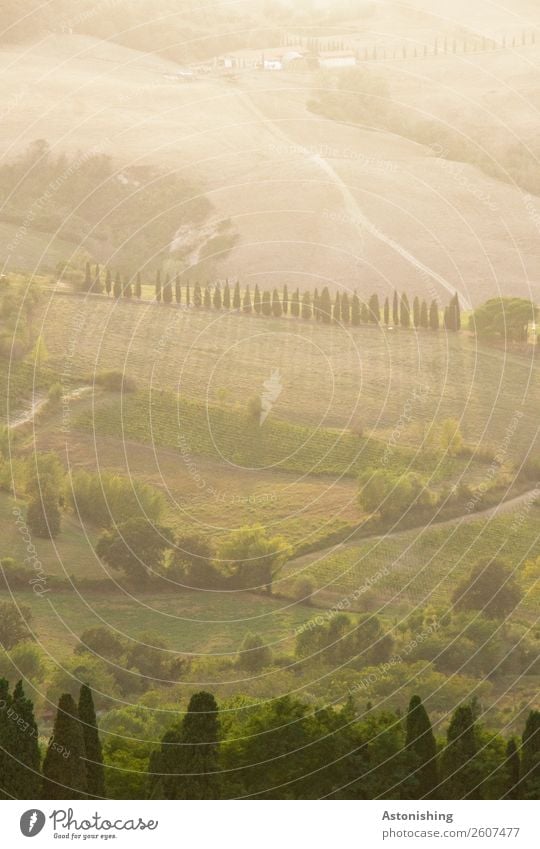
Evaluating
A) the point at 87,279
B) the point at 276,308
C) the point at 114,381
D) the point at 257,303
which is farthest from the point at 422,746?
the point at 87,279

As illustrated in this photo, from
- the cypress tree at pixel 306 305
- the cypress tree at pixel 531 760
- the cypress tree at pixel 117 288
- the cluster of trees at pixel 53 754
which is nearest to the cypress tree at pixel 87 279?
the cypress tree at pixel 117 288

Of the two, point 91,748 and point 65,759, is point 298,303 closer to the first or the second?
point 91,748

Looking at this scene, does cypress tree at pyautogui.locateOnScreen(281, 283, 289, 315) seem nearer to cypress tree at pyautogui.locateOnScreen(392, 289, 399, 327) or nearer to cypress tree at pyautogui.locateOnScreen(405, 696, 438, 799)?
cypress tree at pyautogui.locateOnScreen(392, 289, 399, 327)

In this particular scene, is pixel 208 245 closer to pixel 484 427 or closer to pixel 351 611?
pixel 484 427

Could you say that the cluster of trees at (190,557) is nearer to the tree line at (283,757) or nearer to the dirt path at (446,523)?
the dirt path at (446,523)

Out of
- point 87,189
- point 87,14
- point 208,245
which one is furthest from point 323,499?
point 87,14
